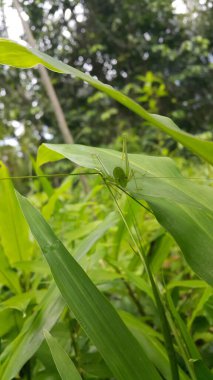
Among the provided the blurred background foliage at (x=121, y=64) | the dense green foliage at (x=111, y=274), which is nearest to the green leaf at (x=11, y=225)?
the dense green foliage at (x=111, y=274)

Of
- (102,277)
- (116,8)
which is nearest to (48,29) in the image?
(116,8)

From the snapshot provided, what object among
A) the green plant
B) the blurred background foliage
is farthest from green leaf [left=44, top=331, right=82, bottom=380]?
the blurred background foliage

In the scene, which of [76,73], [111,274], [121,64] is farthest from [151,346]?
[121,64]

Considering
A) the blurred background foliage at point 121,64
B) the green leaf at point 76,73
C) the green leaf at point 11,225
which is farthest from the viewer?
the blurred background foliage at point 121,64

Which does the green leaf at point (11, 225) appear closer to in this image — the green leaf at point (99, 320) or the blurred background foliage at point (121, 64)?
the green leaf at point (99, 320)

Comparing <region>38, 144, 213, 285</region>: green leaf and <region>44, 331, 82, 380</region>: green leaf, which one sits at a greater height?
<region>38, 144, 213, 285</region>: green leaf

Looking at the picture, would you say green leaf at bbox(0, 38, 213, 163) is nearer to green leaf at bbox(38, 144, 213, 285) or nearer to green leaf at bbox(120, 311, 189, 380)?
green leaf at bbox(38, 144, 213, 285)

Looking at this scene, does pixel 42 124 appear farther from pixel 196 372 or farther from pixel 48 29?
pixel 196 372
